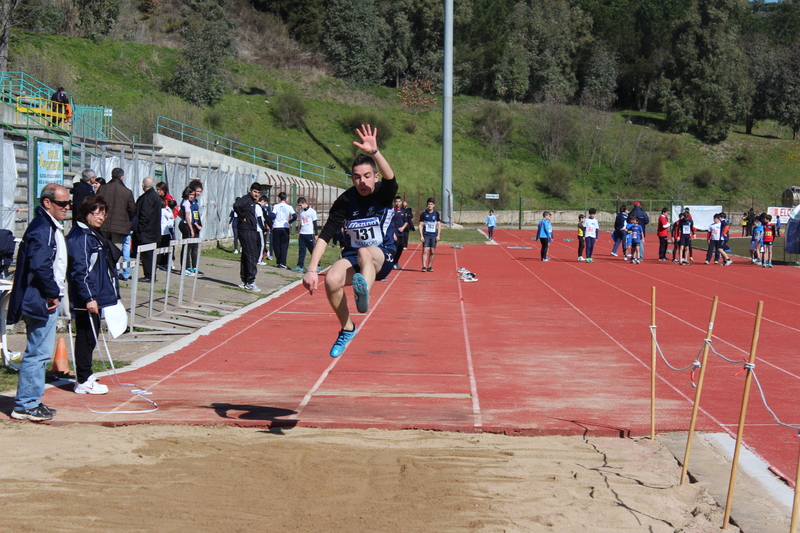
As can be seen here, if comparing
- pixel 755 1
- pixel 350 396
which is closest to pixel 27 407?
pixel 350 396

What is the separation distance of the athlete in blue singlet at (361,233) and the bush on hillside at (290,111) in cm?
5553

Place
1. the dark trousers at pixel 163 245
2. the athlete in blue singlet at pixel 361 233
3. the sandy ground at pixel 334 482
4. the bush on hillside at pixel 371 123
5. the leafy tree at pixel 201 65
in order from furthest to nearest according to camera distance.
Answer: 1. the bush on hillside at pixel 371 123
2. the leafy tree at pixel 201 65
3. the dark trousers at pixel 163 245
4. the athlete in blue singlet at pixel 361 233
5. the sandy ground at pixel 334 482

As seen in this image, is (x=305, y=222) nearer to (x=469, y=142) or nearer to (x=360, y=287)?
(x=360, y=287)

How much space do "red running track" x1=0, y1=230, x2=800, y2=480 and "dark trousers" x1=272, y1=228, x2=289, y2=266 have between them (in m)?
3.53

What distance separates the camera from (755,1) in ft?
352

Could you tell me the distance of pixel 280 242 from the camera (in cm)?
2025

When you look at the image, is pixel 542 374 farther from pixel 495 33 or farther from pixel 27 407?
pixel 495 33

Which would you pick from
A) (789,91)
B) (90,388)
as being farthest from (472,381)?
(789,91)

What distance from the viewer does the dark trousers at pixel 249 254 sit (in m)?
15.2

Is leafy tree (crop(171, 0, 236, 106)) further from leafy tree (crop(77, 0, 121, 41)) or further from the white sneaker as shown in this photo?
the white sneaker

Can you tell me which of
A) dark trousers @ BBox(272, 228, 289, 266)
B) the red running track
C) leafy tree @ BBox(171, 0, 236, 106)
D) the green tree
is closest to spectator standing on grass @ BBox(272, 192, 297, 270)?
dark trousers @ BBox(272, 228, 289, 266)

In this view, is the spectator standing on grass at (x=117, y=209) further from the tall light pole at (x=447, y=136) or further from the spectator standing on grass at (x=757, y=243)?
the tall light pole at (x=447, y=136)

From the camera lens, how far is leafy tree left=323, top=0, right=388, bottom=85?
73188mm

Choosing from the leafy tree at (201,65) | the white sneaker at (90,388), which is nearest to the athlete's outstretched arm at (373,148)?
the white sneaker at (90,388)
